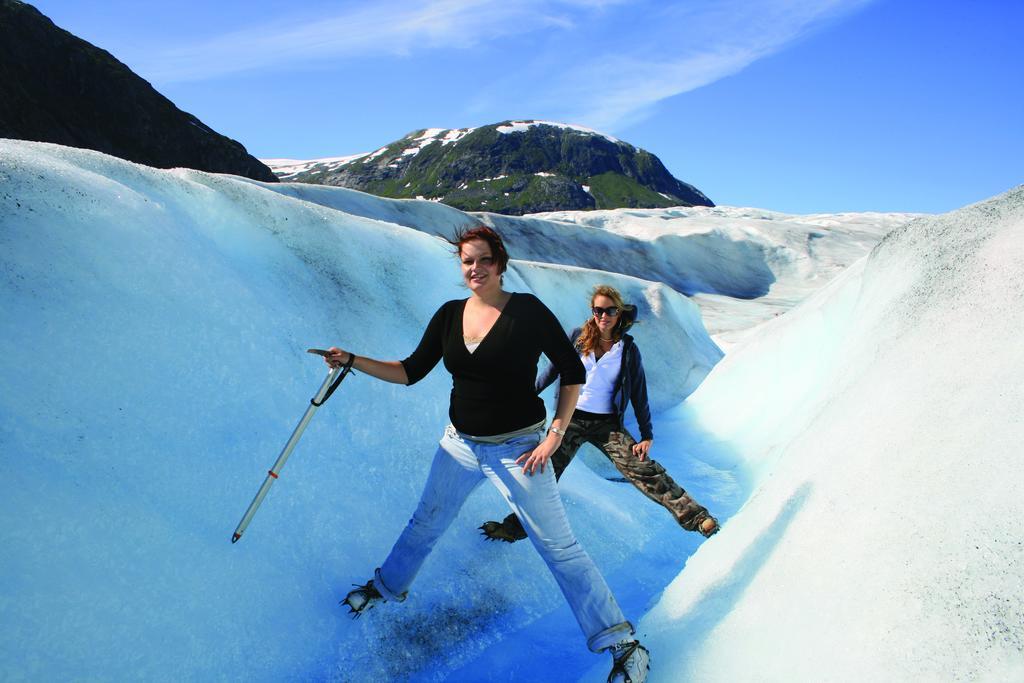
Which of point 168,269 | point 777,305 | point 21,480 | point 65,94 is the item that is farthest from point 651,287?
point 65,94

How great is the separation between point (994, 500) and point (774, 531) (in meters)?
1.13

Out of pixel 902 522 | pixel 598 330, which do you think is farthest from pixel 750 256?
pixel 902 522

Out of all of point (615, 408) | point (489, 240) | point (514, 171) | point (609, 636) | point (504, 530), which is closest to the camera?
point (609, 636)

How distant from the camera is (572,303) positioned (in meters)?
12.4

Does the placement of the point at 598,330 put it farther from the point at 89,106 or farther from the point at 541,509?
the point at 89,106

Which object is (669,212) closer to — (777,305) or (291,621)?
(777,305)

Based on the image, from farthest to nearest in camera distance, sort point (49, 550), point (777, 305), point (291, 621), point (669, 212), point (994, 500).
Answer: point (669, 212) < point (777, 305) < point (291, 621) < point (49, 550) < point (994, 500)

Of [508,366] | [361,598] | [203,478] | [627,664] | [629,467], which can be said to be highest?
[508,366]

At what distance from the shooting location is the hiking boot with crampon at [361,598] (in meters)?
3.25

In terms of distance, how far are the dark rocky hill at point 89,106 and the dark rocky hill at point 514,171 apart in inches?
3072

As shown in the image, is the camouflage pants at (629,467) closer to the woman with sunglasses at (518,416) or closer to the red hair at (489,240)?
the woman with sunglasses at (518,416)

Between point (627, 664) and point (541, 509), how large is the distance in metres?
0.74

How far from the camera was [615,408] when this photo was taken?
440cm

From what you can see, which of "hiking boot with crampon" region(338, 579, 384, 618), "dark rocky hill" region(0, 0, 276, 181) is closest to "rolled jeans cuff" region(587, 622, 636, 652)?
"hiking boot with crampon" region(338, 579, 384, 618)
